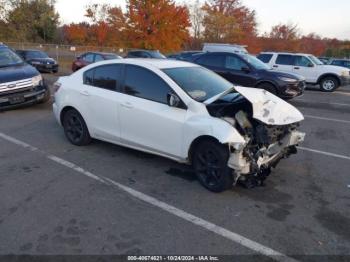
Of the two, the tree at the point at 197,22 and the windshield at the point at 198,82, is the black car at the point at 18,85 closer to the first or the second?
the windshield at the point at 198,82

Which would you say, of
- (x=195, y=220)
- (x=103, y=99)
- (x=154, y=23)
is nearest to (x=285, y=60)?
(x=103, y=99)

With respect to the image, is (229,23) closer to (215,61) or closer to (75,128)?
(215,61)

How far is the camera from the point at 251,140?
4289 mm

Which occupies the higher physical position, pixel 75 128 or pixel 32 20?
pixel 32 20

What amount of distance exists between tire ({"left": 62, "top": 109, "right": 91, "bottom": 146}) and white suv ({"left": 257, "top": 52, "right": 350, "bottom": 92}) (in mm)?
12092

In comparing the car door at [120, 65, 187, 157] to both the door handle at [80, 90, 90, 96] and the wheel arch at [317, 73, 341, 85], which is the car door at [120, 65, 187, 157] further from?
the wheel arch at [317, 73, 341, 85]

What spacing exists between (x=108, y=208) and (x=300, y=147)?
4152 mm

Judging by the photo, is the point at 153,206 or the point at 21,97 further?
the point at 21,97

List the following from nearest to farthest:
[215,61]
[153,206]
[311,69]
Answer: [153,206], [215,61], [311,69]

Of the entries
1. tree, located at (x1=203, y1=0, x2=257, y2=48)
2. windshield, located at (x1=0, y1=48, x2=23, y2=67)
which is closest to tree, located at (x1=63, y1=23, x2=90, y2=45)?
tree, located at (x1=203, y1=0, x2=257, y2=48)

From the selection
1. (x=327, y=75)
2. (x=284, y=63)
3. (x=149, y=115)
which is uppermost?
(x=284, y=63)

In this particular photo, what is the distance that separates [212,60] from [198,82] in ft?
24.1

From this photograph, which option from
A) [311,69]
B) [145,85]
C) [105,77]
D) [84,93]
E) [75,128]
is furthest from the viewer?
[311,69]

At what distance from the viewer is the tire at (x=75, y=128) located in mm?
6070
